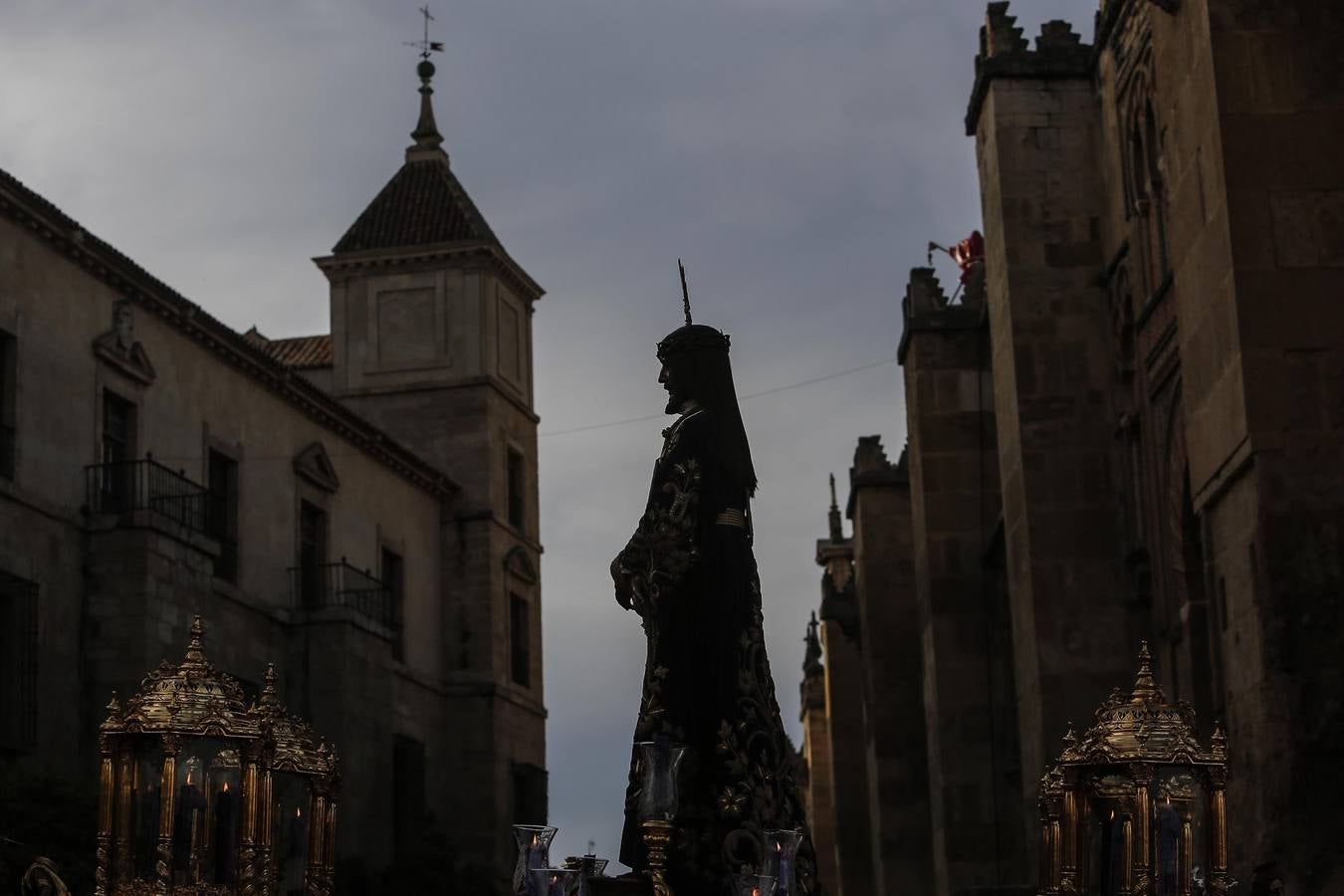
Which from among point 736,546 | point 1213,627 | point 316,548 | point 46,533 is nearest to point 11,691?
point 46,533

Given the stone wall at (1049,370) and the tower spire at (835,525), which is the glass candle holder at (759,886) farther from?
the tower spire at (835,525)

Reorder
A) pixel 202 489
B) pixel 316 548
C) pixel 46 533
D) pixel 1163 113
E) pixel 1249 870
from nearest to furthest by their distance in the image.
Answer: pixel 1249 870 → pixel 1163 113 → pixel 46 533 → pixel 202 489 → pixel 316 548

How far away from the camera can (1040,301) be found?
64.7 ft

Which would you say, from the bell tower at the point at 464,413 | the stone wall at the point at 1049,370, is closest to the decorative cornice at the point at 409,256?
the bell tower at the point at 464,413

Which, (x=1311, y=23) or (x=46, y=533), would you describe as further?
(x=46, y=533)

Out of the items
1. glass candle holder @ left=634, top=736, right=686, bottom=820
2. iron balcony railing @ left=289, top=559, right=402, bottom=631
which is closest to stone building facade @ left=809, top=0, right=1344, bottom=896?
glass candle holder @ left=634, top=736, right=686, bottom=820

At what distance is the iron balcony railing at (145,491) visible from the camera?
2781 centimetres

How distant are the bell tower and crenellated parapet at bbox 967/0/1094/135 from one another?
21.1 metres

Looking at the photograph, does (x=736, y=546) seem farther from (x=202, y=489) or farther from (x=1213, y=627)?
(x=202, y=489)

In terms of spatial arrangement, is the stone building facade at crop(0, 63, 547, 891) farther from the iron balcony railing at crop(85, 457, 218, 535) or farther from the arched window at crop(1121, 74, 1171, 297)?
the arched window at crop(1121, 74, 1171, 297)

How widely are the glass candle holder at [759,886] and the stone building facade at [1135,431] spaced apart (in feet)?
16.3

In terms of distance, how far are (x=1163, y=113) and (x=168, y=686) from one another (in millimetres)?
8730

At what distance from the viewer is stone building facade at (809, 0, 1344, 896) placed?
40.3 ft

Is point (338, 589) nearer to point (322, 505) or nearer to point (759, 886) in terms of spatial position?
point (322, 505)
